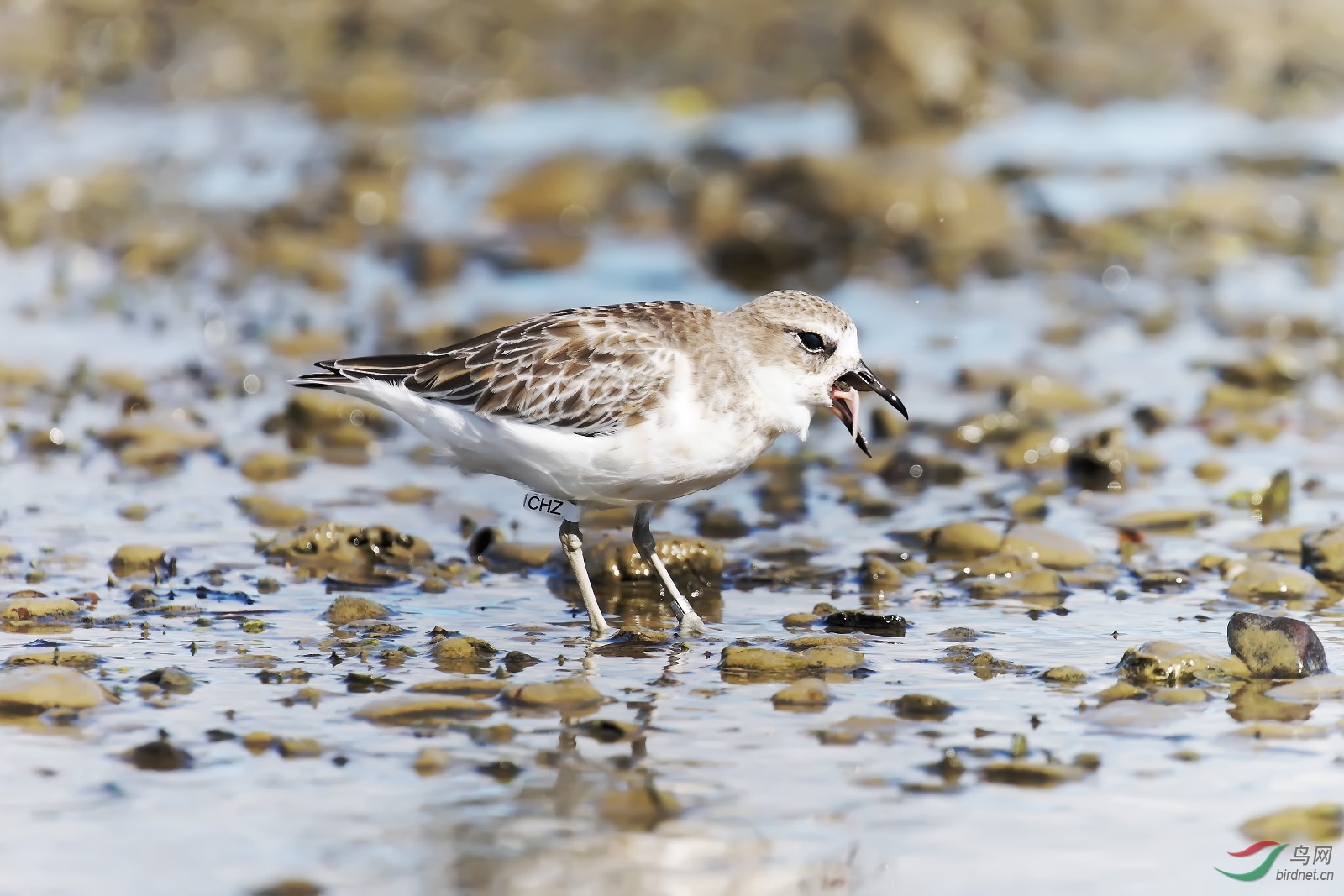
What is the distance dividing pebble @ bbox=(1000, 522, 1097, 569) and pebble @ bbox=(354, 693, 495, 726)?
13.0 feet

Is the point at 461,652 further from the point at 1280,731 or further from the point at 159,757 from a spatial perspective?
the point at 1280,731

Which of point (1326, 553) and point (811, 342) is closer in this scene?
point (811, 342)

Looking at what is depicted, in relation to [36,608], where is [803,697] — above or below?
below

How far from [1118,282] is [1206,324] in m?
2.01

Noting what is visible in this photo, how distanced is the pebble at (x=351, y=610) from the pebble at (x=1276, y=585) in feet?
15.4

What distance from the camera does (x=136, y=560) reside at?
9688 millimetres

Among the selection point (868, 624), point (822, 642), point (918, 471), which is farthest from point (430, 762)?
point (918, 471)

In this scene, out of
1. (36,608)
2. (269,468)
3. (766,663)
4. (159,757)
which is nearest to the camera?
(159,757)

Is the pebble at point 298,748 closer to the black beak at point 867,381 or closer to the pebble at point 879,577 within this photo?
the black beak at point 867,381

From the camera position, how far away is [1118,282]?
18.6 meters

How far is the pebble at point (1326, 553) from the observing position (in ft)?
31.9

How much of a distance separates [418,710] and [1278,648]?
3961mm

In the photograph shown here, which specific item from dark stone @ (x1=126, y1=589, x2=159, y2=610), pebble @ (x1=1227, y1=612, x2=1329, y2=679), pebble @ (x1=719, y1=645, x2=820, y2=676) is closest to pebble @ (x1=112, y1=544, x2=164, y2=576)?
dark stone @ (x1=126, y1=589, x2=159, y2=610)

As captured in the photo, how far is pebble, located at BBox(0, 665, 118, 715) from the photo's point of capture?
7.23m
